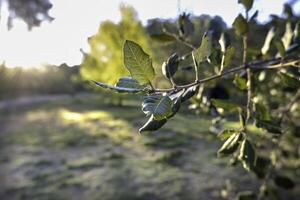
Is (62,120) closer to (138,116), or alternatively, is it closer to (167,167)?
(138,116)

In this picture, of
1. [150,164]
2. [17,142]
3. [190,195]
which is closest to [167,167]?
[150,164]

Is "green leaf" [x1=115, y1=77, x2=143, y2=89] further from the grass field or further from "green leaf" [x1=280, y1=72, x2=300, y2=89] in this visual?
the grass field

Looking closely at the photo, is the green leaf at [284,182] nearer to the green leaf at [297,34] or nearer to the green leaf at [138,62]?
the green leaf at [297,34]

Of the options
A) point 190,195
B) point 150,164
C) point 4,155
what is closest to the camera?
point 190,195

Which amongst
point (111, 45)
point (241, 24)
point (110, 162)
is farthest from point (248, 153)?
point (111, 45)

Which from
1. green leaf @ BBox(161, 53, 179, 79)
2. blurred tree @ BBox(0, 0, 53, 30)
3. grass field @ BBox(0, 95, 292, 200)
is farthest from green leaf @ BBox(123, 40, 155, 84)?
grass field @ BBox(0, 95, 292, 200)

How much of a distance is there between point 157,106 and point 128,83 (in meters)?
0.08

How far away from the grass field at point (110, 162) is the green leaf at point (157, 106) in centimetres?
364

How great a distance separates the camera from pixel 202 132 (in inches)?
364

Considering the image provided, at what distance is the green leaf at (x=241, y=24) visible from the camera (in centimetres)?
87

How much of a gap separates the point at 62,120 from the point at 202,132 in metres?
4.19

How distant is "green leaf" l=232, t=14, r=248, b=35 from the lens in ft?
2.85

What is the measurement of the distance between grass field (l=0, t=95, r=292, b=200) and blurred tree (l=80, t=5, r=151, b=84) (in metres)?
1.31

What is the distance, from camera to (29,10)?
187 cm
